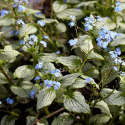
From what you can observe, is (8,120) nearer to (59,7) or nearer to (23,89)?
(23,89)

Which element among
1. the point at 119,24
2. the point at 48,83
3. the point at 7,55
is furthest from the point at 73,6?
the point at 48,83

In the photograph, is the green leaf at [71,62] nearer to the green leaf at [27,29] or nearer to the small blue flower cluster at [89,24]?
the small blue flower cluster at [89,24]

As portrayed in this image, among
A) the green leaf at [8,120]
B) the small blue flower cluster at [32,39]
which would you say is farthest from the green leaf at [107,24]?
the green leaf at [8,120]

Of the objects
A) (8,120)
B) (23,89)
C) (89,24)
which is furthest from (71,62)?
(8,120)

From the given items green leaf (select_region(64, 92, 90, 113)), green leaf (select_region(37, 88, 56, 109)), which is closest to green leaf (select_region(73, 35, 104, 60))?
green leaf (select_region(64, 92, 90, 113))

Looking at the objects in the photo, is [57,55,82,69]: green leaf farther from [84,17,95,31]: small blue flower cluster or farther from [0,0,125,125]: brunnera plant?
[84,17,95,31]: small blue flower cluster

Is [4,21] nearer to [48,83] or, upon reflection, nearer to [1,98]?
[1,98]
